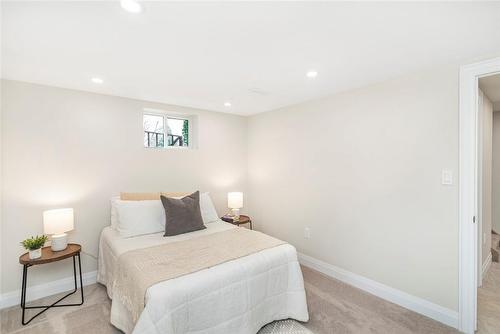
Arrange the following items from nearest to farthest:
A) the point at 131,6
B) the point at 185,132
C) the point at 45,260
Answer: the point at 131,6
the point at 45,260
the point at 185,132

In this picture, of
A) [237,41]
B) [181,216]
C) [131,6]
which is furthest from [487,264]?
[131,6]

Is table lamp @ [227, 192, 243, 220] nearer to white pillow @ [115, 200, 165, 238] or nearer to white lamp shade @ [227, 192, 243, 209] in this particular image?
white lamp shade @ [227, 192, 243, 209]

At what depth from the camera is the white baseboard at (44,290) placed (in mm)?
2334

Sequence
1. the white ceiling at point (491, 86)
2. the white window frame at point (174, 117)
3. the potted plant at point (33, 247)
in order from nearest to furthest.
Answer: the potted plant at point (33, 247) < the white ceiling at point (491, 86) < the white window frame at point (174, 117)

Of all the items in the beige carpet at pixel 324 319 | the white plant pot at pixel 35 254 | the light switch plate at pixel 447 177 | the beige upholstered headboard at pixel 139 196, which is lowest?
the beige carpet at pixel 324 319

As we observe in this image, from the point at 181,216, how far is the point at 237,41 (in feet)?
6.15

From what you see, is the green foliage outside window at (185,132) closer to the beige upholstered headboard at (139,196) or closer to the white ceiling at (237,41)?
the beige upholstered headboard at (139,196)

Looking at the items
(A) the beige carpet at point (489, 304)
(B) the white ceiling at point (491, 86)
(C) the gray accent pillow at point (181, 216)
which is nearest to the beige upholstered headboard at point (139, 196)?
(C) the gray accent pillow at point (181, 216)

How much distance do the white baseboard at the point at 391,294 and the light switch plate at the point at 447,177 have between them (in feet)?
3.62

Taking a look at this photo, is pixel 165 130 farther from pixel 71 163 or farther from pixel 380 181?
pixel 380 181

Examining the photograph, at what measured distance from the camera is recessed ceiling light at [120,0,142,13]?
125 centimetres

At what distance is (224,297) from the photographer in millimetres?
1713

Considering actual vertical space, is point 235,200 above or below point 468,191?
below

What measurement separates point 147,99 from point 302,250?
9.68 feet
